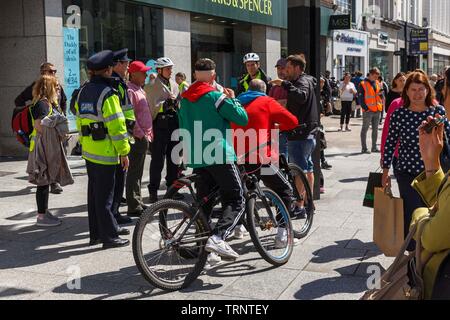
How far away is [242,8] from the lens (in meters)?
19.7

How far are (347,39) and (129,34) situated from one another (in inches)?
727

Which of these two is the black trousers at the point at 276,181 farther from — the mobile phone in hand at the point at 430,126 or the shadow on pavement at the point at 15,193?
the shadow on pavement at the point at 15,193

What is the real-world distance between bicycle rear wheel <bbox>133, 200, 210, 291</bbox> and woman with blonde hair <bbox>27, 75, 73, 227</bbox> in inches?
94.5

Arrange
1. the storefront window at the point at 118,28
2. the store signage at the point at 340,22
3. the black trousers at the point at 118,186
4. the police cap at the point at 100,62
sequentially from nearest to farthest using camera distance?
the police cap at the point at 100,62 < the black trousers at the point at 118,186 < the storefront window at the point at 118,28 < the store signage at the point at 340,22

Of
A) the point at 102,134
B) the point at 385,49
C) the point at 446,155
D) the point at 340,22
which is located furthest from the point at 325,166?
the point at 385,49

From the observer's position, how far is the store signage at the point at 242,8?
53.0 ft

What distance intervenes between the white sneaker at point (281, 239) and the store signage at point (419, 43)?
3294cm

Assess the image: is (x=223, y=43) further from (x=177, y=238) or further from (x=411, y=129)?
(x=177, y=238)

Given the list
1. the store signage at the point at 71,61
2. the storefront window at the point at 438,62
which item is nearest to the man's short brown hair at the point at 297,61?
the store signage at the point at 71,61

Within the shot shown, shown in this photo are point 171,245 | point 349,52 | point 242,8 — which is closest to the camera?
point 171,245

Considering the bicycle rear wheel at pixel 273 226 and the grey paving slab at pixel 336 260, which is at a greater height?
the bicycle rear wheel at pixel 273 226

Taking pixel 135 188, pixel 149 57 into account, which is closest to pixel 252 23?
pixel 149 57

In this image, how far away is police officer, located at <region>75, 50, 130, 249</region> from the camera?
559cm

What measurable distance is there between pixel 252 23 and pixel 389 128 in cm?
1628
